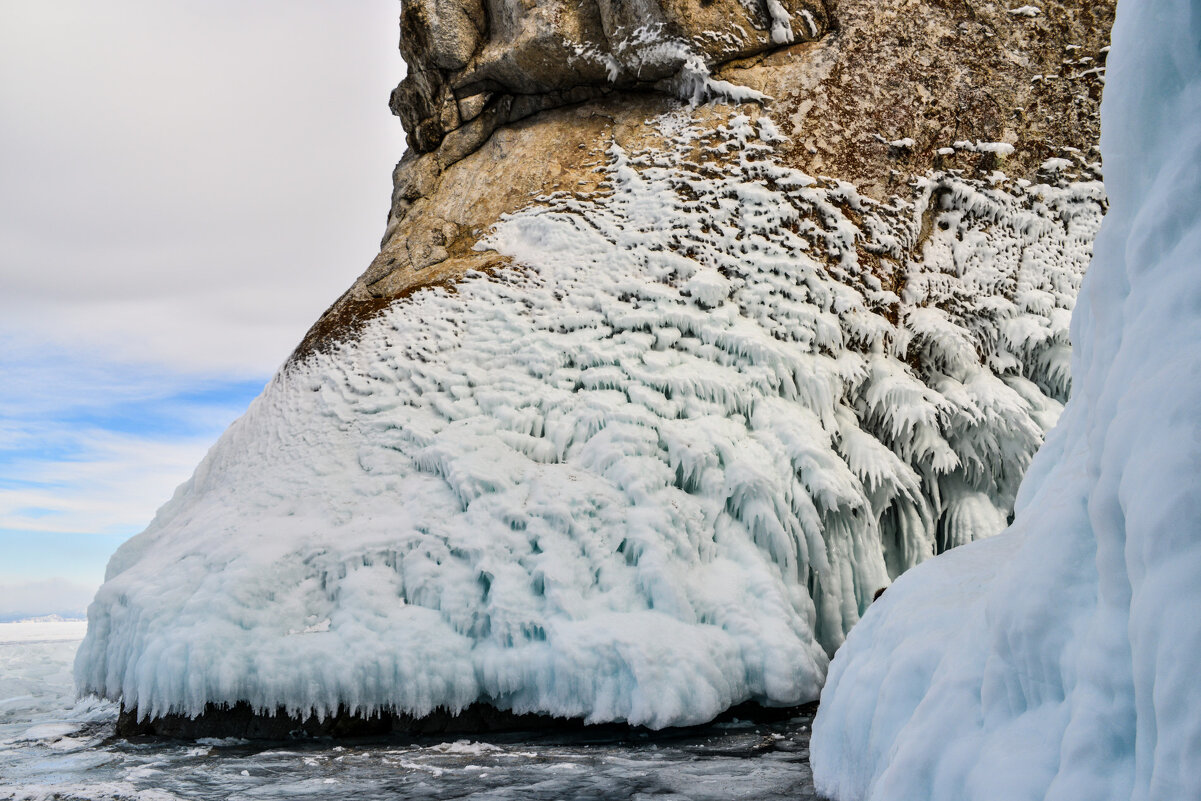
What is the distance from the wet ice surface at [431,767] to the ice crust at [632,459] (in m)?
0.30

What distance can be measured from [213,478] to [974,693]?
7.61 metres

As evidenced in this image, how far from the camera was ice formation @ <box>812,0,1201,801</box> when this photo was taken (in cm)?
168

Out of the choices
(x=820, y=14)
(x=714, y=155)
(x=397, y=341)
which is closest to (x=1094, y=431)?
(x=397, y=341)

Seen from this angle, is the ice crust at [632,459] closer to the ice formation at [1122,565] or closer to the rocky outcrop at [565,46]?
the rocky outcrop at [565,46]

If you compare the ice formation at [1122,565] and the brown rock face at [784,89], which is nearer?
the ice formation at [1122,565]

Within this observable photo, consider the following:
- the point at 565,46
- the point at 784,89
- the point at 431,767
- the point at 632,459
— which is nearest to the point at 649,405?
the point at 632,459

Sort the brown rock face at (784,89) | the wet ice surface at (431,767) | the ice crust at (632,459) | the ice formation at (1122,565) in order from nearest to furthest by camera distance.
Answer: the ice formation at (1122,565) < the wet ice surface at (431,767) < the ice crust at (632,459) < the brown rock face at (784,89)

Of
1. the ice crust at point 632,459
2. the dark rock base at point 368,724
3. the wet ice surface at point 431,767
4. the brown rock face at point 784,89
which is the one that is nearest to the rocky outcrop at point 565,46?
the brown rock face at point 784,89

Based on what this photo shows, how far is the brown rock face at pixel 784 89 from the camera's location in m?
9.34

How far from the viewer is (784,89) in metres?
9.67

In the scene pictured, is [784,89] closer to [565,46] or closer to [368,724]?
[565,46]

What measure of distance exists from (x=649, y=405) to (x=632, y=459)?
683mm

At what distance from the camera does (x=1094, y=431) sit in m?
2.16

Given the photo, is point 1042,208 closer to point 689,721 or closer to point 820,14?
point 820,14
